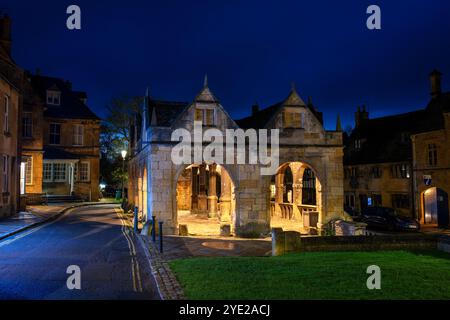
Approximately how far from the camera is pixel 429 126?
3191 cm

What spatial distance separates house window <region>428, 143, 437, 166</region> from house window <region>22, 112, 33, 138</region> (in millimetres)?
33107

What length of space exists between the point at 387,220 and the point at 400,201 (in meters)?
8.90

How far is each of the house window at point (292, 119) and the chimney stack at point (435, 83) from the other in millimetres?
21003

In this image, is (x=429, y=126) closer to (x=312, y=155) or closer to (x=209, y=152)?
(x=312, y=155)

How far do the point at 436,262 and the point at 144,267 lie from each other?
8.15 m

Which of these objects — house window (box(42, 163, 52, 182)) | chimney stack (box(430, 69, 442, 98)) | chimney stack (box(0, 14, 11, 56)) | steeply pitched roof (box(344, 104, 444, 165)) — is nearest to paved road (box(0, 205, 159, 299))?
chimney stack (box(0, 14, 11, 56))

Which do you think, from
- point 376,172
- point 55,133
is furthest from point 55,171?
point 376,172

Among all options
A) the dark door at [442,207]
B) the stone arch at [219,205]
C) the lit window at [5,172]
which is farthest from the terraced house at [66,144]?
the dark door at [442,207]

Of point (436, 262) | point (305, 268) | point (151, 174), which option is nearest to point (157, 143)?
point (151, 174)

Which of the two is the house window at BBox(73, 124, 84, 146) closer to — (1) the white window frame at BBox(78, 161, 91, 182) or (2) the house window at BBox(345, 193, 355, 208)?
(1) the white window frame at BBox(78, 161, 91, 182)

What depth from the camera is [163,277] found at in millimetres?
9648

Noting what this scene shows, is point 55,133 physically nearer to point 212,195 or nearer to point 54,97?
point 54,97

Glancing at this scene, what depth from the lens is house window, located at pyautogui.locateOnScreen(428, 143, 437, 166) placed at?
31.5 metres
